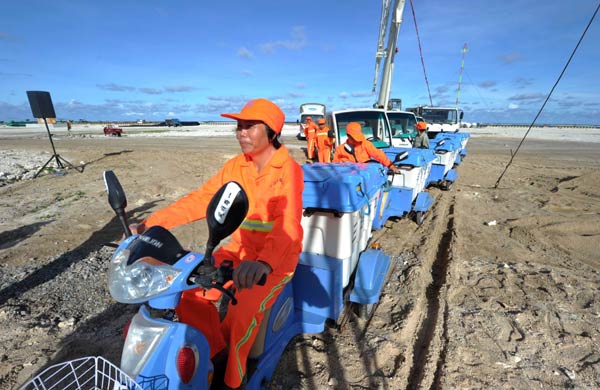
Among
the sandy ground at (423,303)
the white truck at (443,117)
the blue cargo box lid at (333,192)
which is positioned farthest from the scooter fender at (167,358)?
the white truck at (443,117)

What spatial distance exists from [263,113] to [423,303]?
9.23 feet

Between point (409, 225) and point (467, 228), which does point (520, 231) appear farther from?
point (409, 225)

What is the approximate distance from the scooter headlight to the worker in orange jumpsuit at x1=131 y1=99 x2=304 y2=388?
450mm

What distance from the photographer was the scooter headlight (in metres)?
1.32

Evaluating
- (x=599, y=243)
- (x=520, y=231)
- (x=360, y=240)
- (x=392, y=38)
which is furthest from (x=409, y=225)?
(x=392, y=38)

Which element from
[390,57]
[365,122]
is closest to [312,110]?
[390,57]

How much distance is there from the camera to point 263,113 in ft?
6.39

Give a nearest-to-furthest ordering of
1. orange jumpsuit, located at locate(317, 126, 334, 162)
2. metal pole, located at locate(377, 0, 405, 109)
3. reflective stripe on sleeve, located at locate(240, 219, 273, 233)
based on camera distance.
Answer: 1. reflective stripe on sleeve, located at locate(240, 219, 273, 233)
2. orange jumpsuit, located at locate(317, 126, 334, 162)
3. metal pole, located at locate(377, 0, 405, 109)

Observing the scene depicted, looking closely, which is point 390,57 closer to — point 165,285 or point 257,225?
point 257,225

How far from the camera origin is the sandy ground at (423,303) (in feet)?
8.36

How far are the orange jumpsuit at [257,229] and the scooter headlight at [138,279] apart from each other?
0.51 m

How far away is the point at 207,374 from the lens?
1.67 m

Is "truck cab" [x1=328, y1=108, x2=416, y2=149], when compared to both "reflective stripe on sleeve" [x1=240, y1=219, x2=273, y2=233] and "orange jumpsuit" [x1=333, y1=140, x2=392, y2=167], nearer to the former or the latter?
"orange jumpsuit" [x1=333, y1=140, x2=392, y2=167]

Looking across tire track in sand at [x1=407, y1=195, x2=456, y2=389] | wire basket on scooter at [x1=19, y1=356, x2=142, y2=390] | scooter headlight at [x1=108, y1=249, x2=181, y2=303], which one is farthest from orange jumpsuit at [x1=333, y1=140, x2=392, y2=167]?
wire basket on scooter at [x1=19, y1=356, x2=142, y2=390]
